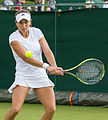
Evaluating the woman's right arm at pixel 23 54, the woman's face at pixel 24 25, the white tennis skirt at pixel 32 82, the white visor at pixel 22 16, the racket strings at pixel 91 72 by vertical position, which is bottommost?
the racket strings at pixel 91 72

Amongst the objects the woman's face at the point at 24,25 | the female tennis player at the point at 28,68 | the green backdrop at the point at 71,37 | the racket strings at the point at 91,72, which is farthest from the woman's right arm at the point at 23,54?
the green backdrop at the point at 71,37

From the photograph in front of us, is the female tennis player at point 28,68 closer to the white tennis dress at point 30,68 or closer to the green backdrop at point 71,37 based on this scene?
the white tennis dress at point 30,68

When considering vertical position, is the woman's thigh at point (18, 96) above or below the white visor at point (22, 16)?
below

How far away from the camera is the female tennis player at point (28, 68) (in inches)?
167

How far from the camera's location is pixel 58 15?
800 cm

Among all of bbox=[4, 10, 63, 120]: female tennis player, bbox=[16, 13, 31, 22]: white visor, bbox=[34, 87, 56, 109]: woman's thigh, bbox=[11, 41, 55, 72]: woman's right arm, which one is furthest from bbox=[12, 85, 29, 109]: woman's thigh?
bbox=[16, 13, 31, 22]: white visor

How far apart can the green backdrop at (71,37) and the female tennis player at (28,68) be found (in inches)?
136

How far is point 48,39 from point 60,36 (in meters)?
0.30

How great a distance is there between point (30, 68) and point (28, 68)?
0.08 ft

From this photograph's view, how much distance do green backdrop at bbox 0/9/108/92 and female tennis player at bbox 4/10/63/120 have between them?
3462mm

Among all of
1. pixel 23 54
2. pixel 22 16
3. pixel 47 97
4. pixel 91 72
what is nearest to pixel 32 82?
pixel 47 97

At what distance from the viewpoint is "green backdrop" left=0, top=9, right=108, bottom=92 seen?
7.68m

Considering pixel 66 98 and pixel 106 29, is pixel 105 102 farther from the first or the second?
pixel 106 29

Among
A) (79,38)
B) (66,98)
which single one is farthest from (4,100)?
(79,38)
